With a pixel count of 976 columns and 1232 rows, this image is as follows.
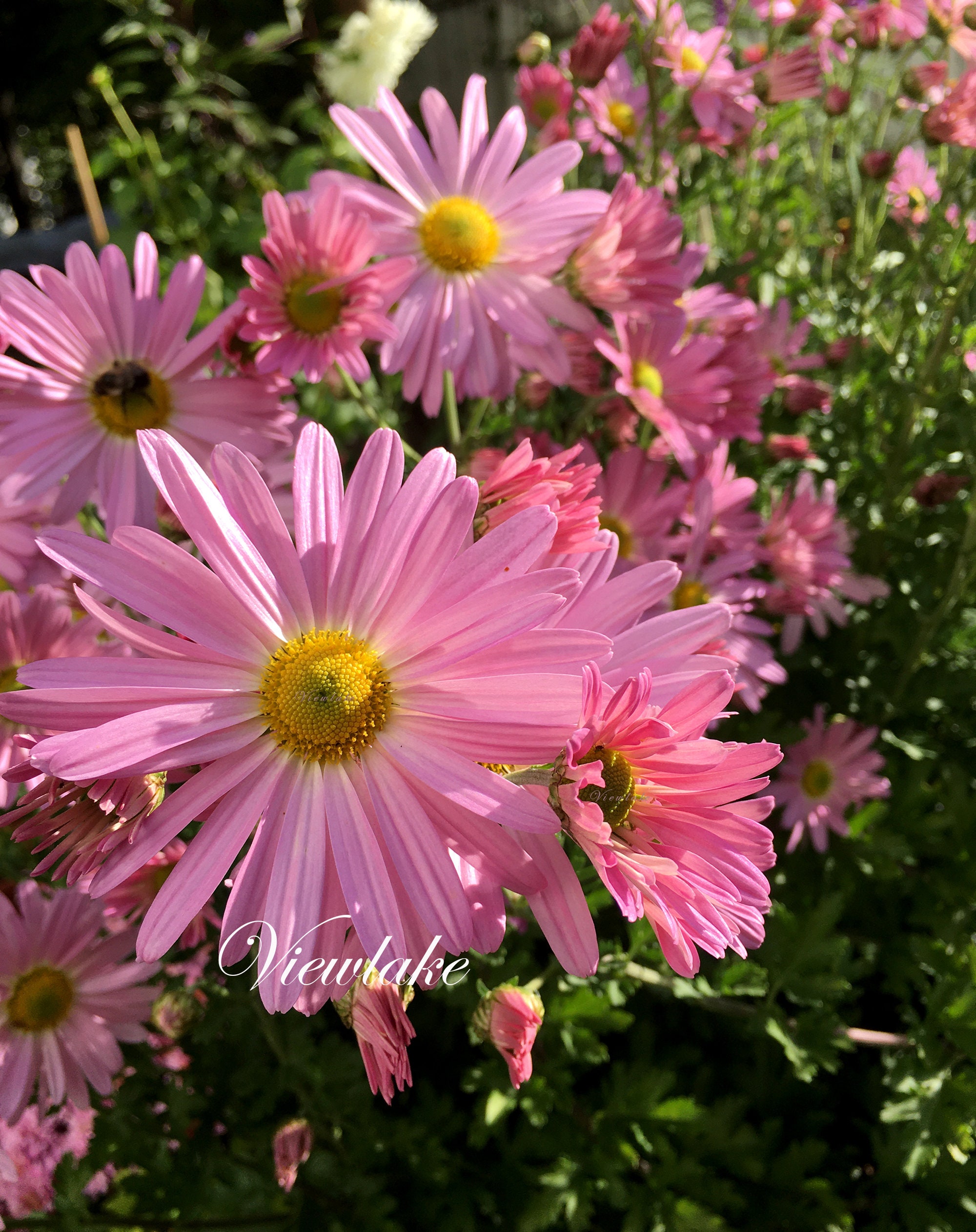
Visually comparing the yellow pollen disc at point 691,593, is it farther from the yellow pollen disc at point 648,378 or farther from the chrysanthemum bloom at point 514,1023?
the chrysanthemum bloom at point 514,1023

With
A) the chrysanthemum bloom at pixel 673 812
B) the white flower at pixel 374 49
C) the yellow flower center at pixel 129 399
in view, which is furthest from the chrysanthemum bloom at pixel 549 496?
the white flower at pixel 374 49

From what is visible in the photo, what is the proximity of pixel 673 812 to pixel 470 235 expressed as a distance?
0.91 m

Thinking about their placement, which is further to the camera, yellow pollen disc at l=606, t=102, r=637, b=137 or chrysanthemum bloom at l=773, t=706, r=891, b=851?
chrysanthemum bloom at l=773, t=706, r=891, b=851

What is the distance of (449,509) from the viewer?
621 millimetres

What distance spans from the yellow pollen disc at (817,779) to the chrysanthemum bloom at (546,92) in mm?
1291

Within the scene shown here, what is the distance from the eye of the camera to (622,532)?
1363 mm

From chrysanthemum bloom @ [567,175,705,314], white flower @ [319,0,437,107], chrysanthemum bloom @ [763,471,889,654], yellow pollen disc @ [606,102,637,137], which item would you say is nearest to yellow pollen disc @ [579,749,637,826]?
chrysanthemum bloom @ [567,175,705,314]

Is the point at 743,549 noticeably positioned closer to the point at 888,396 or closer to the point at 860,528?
the point at 860,528

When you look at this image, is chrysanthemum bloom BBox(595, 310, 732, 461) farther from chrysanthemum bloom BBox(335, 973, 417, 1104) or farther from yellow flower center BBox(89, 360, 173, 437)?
chrysanthemum bloom BBox(335, 973, 417, 1104)

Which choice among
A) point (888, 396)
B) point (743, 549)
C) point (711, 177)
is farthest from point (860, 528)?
point (711, 177)

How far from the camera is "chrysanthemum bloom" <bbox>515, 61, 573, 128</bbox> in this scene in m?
1.49

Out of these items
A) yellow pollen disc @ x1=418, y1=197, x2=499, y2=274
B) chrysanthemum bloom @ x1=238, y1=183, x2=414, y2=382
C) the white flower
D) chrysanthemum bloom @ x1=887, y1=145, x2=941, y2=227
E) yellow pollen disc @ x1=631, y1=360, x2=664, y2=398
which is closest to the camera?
chrysanthemum bloom @ x1=238, y1=183, x2=414, y2=382

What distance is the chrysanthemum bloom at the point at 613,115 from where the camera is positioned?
1.49 meters

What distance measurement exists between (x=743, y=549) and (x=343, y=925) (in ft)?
3.31
